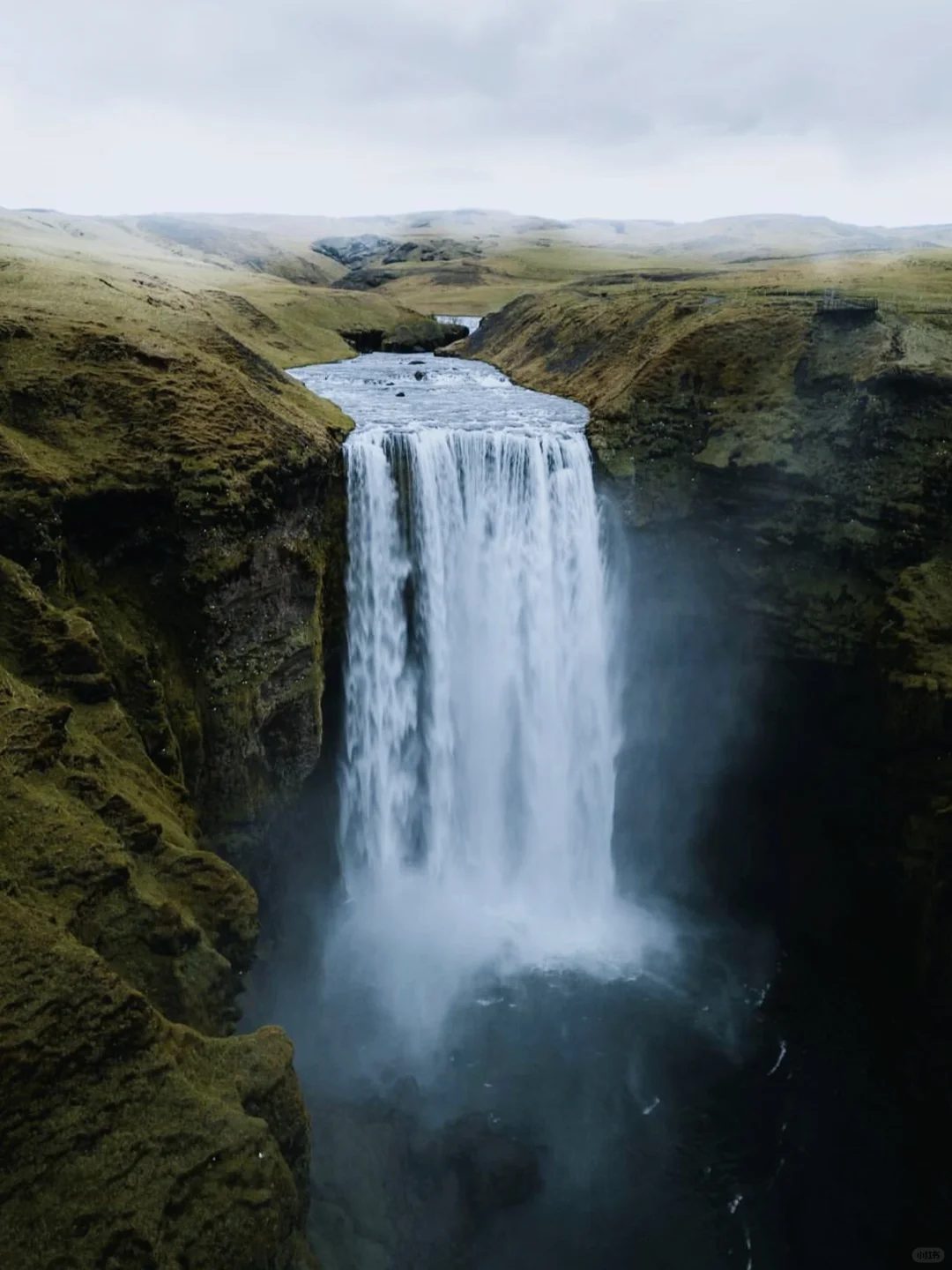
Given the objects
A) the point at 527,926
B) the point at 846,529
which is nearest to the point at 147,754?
the point at 527,926

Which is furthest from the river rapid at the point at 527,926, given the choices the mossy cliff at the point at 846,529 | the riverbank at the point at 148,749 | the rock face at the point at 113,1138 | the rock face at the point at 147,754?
the rock face at the point at 113,1138

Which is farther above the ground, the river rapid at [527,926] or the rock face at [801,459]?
the rock face at [801,459]

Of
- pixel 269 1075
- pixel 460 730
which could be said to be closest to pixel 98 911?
pixel 269 1075

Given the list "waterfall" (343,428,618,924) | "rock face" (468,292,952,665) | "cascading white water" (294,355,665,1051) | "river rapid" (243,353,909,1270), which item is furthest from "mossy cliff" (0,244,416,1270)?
"rock face" (468,292,952,665)

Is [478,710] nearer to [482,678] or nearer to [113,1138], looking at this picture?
[482,678]

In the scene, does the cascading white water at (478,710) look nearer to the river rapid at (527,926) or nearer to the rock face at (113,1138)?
the river rapid at (527,926)
